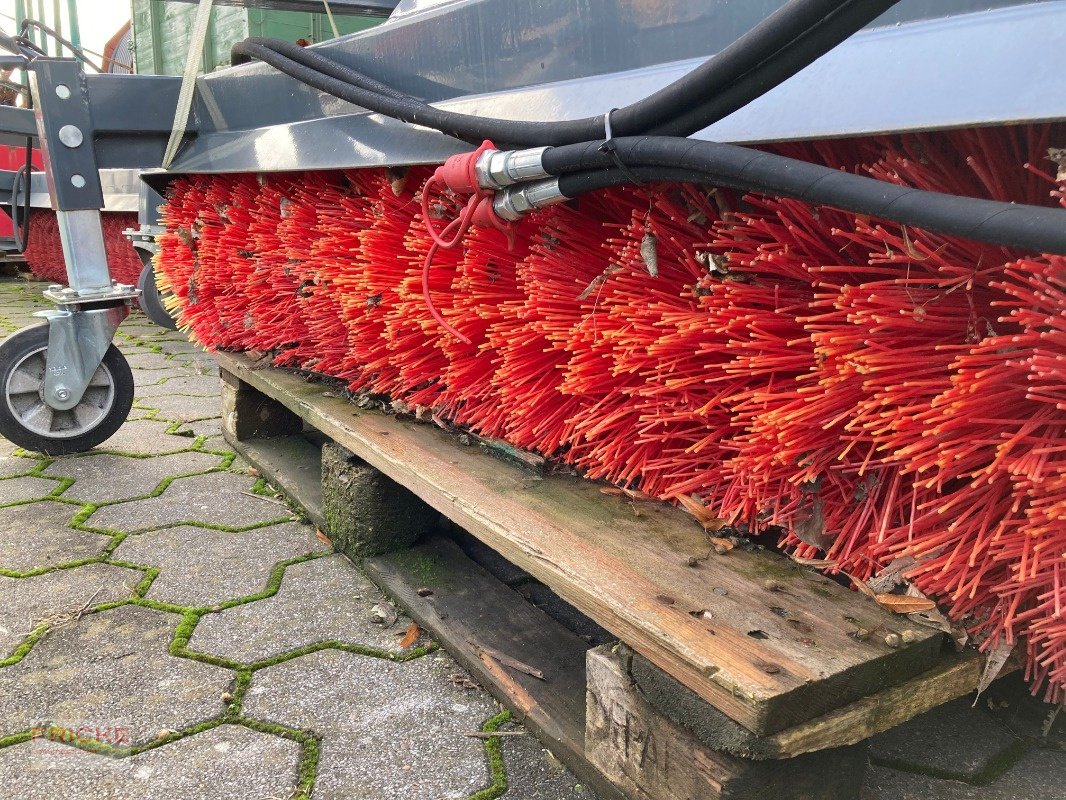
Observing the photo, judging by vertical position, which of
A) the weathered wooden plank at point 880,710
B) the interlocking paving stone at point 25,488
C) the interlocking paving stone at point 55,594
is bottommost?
the interlocking paving stone at point 55,594

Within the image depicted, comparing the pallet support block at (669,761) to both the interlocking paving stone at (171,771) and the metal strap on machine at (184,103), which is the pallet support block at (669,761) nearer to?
the interlocking paving stone at (171,771)

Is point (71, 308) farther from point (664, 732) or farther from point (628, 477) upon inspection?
point (664, 732)

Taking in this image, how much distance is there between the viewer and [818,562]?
102 cm

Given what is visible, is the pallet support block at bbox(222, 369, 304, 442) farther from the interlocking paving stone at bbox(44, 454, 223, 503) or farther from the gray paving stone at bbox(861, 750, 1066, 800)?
the gray paving stone at bbox(861, 750, 1066, 800)

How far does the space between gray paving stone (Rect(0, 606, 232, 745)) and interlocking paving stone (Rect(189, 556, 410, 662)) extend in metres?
0.07

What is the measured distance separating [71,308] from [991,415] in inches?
90.8

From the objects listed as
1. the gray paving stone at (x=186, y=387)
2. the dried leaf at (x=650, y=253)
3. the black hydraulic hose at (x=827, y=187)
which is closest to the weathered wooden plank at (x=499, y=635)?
the dried leaf at (x=650, y=253)

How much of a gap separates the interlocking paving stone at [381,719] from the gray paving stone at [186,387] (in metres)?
2.24

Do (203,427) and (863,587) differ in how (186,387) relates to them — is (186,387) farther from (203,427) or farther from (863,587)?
(863,587)

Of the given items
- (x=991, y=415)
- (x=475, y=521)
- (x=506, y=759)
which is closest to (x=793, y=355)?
(x=991, y=415)

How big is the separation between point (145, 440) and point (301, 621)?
1.45 m

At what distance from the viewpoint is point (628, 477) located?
4.03 feet

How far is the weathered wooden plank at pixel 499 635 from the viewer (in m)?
1.18

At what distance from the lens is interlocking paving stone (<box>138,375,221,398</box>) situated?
11.4 ft
